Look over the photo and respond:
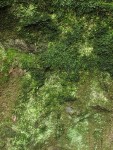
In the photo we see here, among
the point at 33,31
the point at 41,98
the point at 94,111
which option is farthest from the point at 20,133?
the point at 33,31

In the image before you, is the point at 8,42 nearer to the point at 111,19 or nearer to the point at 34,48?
the point at 34,48

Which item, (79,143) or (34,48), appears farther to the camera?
(34,48)

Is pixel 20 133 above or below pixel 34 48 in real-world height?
below

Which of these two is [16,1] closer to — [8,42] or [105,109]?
[8,42]


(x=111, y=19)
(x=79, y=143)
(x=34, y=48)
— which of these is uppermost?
(x=111, y=19)

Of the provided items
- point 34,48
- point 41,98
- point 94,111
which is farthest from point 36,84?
point 94,111

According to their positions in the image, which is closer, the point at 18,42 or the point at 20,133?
the point at 20,133
